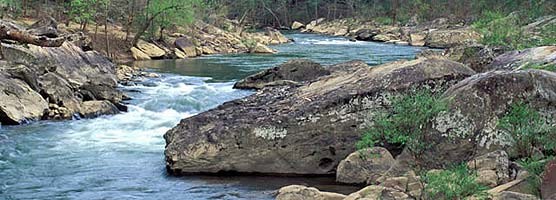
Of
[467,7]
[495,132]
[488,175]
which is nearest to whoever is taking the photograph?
[488,175]

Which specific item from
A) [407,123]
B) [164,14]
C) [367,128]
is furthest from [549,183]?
[164,14]

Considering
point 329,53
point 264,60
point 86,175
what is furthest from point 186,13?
point 86,175

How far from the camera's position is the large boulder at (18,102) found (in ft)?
54.8

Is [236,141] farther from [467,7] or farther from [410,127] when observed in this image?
[467,7]

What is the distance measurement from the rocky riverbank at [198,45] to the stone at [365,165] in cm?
2614

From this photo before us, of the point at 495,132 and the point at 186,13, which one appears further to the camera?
the point at 186,13

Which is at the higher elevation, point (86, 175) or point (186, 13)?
point (186, 13)

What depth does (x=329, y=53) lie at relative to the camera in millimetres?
39781

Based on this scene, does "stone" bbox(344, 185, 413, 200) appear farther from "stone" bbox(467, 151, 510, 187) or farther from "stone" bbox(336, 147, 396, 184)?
"stone" bbox(336, 147, 396, 184)

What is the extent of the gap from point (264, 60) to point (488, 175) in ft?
90.8

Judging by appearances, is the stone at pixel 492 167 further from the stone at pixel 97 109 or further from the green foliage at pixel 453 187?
the stone at pixel 97 109

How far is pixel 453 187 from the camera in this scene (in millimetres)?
8047

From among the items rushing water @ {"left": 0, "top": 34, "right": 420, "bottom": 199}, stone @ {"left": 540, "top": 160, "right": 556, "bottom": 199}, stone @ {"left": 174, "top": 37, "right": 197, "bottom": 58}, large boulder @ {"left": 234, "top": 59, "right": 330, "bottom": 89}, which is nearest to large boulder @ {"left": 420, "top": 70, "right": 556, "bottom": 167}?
rushing water @ {"left": 0, "top": 34, "right": 420, "bottom": 199}

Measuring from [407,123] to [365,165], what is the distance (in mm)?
936
